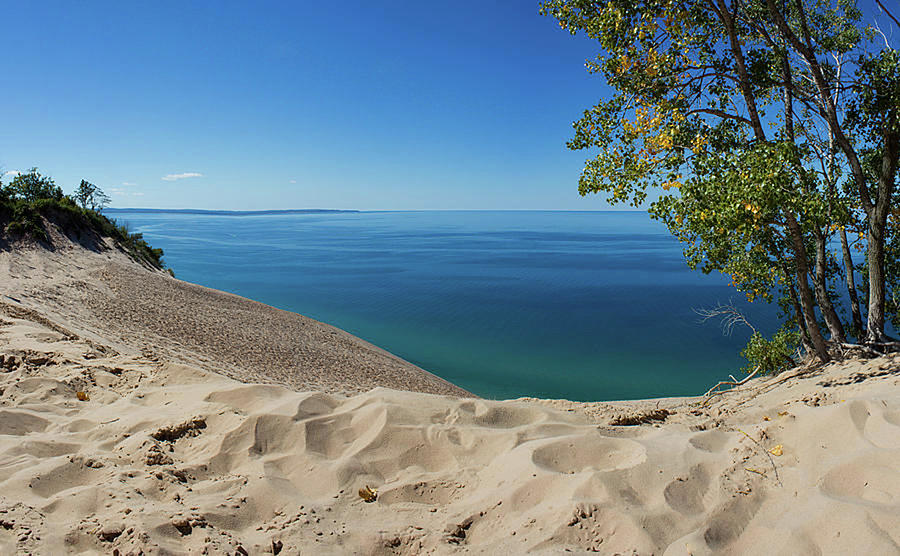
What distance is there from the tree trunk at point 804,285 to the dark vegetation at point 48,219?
25461mm

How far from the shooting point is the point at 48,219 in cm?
2173

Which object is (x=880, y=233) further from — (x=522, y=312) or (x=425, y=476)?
(x=522, y=312)

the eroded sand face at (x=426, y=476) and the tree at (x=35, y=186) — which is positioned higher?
the tree at (x=35, y=186)

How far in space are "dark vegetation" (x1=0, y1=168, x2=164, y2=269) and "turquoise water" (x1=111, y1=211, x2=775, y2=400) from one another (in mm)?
13147

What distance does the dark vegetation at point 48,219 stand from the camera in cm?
1922

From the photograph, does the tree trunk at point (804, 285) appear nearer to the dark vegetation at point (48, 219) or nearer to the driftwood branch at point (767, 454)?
the driftwood branch at point (767, 454)

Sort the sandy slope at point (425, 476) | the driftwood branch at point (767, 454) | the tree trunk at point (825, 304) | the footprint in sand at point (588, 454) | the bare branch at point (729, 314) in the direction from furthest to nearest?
the bare branch at point (729, 314), the tree trunk at point (825, 304), the footprint in sand at point (588, 454), the driftwood branch at point (767, 454), the sandy slope at point (425, 476)

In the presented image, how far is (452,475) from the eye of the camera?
12.5 ft

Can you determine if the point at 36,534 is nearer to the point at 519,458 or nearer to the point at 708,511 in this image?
the point at 519,458

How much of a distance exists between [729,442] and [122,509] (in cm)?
471

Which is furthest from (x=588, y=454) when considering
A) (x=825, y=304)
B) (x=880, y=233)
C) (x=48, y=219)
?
(x=48, y=219)

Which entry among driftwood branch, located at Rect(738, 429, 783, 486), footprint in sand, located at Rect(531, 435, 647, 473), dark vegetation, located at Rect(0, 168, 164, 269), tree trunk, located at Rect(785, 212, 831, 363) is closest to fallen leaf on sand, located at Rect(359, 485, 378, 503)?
footprint in sand, located at Rect(531, 435, 647, 473)

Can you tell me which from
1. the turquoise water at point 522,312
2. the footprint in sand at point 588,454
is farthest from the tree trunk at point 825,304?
the turquoise water at point 522,312

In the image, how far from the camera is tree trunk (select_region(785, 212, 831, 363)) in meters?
7.12
